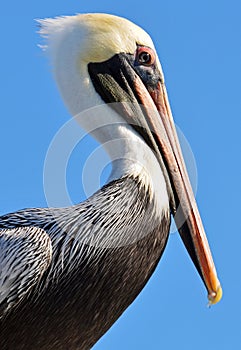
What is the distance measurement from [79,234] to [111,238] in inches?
9.6

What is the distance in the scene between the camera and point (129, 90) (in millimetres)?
10195

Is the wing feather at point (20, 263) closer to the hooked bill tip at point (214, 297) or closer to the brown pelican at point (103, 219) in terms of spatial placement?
the brown pelican at point (103, 219)

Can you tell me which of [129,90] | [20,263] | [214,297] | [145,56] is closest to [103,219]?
[20,263]

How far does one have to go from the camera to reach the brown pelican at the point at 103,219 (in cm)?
889

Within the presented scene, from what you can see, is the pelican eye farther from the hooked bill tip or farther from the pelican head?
the hooked bill tip

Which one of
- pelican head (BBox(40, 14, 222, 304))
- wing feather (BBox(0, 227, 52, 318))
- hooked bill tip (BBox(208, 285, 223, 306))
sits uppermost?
pelican head (BBox(40, 14, 222, 304))

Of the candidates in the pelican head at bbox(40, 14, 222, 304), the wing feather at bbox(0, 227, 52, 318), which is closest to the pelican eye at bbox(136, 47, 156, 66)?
the pelican head at bbox(40, 14, 222, 304)

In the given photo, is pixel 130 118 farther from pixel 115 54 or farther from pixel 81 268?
pixel 81 268

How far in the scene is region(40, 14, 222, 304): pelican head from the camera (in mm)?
9820

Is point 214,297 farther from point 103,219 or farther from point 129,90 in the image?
point 129,90

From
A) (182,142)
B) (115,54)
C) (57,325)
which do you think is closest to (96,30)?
(115,54)

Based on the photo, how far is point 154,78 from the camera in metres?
10.3

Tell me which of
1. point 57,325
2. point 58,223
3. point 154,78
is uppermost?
point 154,78

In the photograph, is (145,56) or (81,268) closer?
(81,268)
